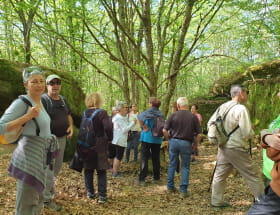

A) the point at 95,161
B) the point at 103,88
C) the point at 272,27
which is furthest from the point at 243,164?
the point at 103,88

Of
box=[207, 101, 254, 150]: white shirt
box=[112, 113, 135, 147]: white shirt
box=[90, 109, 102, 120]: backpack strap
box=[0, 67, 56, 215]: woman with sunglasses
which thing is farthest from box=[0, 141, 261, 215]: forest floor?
box=[90, 109, 102, 120]: backpack strap

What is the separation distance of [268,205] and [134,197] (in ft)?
10.8

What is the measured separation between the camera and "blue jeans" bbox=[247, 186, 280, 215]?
76.9 inches

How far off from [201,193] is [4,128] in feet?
14.0

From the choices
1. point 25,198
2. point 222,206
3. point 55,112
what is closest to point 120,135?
point 55,112

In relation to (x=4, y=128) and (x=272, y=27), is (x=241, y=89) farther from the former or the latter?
(x=272, y=27)

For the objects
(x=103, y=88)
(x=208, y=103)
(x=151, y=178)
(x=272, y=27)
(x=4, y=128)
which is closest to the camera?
(x=4, y=128)

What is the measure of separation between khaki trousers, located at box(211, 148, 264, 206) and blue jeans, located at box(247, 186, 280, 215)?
75.1 inches

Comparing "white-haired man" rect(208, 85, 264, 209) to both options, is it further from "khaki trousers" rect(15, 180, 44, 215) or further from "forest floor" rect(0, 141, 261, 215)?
"khaki trousers" rect(15, 180, 44, 215)

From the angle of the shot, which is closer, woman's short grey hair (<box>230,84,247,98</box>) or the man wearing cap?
the man wearing cap

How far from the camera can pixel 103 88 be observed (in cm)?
2538

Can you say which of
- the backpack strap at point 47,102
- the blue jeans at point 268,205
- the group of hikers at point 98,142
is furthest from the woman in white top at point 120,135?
the blue jeans at point 268,205

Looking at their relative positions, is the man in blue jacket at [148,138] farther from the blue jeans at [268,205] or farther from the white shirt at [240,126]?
the blue jeans at [268,205]

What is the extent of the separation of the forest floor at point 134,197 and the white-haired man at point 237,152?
1.43ft
